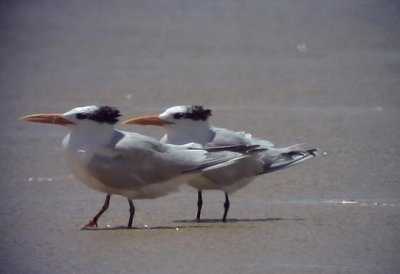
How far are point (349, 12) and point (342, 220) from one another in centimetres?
892

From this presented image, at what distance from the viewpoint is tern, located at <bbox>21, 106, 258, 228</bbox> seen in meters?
7.83

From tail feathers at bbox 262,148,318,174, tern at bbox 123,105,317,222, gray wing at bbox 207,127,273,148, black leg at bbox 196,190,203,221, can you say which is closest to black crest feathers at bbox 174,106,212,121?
tern at bbox 123,105,317,222

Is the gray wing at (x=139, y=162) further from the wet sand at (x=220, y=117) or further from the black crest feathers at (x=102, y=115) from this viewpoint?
the wet sand at (x=220, y=117)

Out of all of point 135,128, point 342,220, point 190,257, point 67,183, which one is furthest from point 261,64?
point 190,257

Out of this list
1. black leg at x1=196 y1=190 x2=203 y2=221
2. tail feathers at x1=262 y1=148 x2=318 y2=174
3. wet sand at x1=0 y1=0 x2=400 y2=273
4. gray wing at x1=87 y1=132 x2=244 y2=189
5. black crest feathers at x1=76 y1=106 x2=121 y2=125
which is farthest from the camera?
tail feathers at x1=262 y1=148 x2=318 y2=174

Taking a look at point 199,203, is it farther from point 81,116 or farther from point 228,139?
point 81,116

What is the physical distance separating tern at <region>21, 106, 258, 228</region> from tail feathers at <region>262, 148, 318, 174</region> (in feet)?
2.19

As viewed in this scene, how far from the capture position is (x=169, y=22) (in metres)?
16.2

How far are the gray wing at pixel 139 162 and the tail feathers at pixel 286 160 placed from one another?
66cm

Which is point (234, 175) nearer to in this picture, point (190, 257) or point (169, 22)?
point (190, 257)

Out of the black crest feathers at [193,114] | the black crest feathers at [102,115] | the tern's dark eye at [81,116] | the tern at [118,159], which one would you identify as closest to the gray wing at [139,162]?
the tern at [118,159]

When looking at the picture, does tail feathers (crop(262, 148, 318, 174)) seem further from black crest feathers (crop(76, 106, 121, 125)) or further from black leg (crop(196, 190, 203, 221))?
black crest feathers (crop(76, 106, 121, 125))

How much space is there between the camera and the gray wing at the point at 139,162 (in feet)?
25.7

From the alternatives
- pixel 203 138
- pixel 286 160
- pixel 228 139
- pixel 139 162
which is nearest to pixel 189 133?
pixel 203 138
